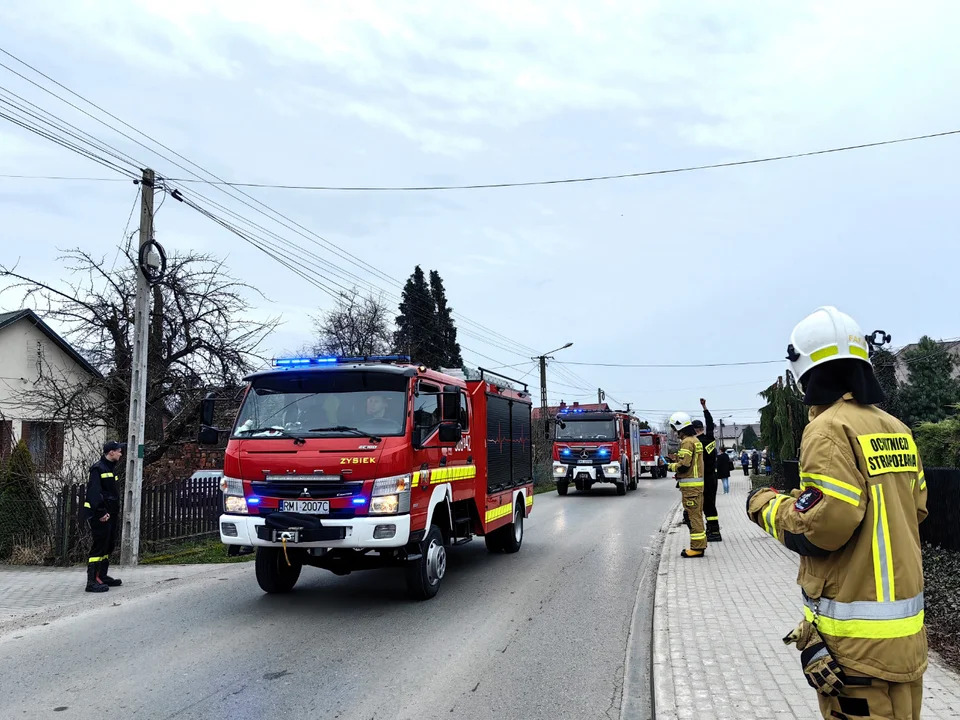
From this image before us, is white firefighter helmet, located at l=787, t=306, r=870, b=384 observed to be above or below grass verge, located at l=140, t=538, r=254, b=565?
above

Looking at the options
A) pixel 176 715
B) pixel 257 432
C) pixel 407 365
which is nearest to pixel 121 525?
pixel 257 432

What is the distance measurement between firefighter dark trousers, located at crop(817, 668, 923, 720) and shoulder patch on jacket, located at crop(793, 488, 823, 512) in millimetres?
557

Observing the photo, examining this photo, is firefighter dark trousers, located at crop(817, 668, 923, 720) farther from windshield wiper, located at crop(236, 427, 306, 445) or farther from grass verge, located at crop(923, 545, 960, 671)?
windshield wiper, located at crop(236, 427, 306, 445)

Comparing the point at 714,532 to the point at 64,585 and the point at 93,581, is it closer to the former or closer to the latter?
the point at 93,581

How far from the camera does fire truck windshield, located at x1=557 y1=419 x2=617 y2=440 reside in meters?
25.0

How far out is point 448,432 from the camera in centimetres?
792

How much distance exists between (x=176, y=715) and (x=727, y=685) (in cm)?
350

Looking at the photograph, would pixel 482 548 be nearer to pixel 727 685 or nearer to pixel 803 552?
pixel 727 685

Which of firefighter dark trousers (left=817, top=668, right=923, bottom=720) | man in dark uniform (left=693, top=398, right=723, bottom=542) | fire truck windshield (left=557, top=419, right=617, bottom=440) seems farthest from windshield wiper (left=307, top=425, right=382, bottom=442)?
fire truck windshield (left=557, top=419, right=617, bottom=440)

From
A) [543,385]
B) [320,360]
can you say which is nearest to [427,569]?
[320,360]

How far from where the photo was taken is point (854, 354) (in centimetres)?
272

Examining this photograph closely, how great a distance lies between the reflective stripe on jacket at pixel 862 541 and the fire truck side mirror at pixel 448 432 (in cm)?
544

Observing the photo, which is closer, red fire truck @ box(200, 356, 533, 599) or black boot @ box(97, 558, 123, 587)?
red fire truck @ box(200, 356, 533, 599)

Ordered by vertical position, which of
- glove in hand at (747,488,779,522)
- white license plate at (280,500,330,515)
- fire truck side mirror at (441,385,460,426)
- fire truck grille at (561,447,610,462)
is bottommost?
white license plate at (280,500,330,515)
